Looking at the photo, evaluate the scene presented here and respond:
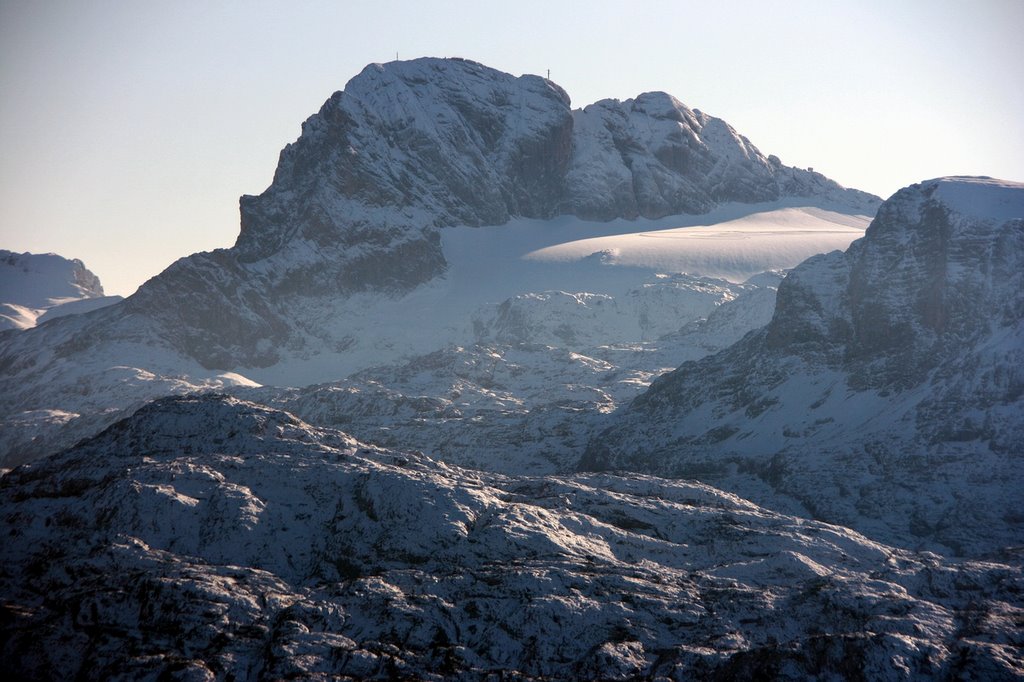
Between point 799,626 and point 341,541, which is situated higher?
point 341,541

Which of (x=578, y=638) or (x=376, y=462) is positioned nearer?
(x=578, y=638)

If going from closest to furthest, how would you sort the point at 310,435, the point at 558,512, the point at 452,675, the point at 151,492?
the point at 452,675, the point at 151,492, the point at 558,512, the point at 310,435

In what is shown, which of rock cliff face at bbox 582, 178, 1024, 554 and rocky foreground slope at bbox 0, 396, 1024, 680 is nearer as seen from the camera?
rocky foreground slope at bbox 0, 396, 1024, 680

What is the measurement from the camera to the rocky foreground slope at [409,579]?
8062 centimetres

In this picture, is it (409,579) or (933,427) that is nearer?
(409,579)

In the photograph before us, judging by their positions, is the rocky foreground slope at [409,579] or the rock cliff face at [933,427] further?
the rock cliff face at [933,427]

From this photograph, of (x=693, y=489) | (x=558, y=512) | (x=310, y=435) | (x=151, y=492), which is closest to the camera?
(x=151, y=492)

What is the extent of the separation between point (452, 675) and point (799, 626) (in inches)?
987

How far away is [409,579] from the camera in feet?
294

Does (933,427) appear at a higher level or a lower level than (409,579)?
lower

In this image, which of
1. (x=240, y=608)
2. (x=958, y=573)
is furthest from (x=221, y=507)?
(x=958, y=573)

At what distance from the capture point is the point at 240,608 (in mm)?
83875

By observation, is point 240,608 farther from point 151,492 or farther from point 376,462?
point 376,462

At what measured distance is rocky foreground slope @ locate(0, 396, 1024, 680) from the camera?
3174 inches
